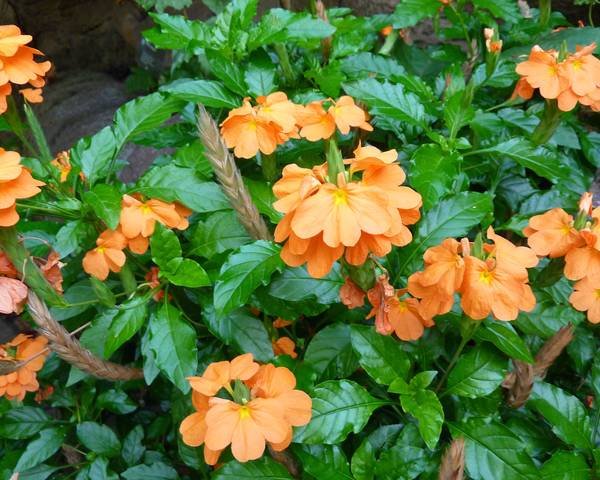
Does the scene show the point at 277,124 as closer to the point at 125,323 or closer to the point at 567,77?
the point at 125,323

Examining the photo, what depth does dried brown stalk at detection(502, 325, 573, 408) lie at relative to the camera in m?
0.94

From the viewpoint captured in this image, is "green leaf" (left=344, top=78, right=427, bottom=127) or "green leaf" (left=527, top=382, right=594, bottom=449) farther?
"green leaf" (left=344, top=78, right=427, bottom=127)

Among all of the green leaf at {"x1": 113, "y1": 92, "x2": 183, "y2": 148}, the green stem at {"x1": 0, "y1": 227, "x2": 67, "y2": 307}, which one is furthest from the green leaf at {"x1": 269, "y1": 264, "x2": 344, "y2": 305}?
the green leaf at {"x1": 113, "y1": 92, "x2": 183, "y2": 148}

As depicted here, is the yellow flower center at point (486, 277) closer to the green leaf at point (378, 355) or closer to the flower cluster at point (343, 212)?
the flower cluster at point (343, 212)

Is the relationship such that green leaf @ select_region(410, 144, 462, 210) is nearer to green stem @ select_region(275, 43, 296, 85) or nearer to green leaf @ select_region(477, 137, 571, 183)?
green leaf @ select_region(477, 137, 571, 183)

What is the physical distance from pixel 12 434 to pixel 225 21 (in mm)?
1185

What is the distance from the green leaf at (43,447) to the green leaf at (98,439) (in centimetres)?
7

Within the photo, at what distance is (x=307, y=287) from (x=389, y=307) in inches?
6.9

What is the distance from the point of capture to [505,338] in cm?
93

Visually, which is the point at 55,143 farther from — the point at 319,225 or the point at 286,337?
the point at 319,225

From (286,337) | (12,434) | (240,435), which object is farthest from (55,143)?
(240,435)

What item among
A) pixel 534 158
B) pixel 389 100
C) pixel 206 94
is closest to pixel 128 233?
pixel 206 94

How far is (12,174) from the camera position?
0.86 m

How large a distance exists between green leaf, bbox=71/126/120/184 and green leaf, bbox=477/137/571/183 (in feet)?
2.67
